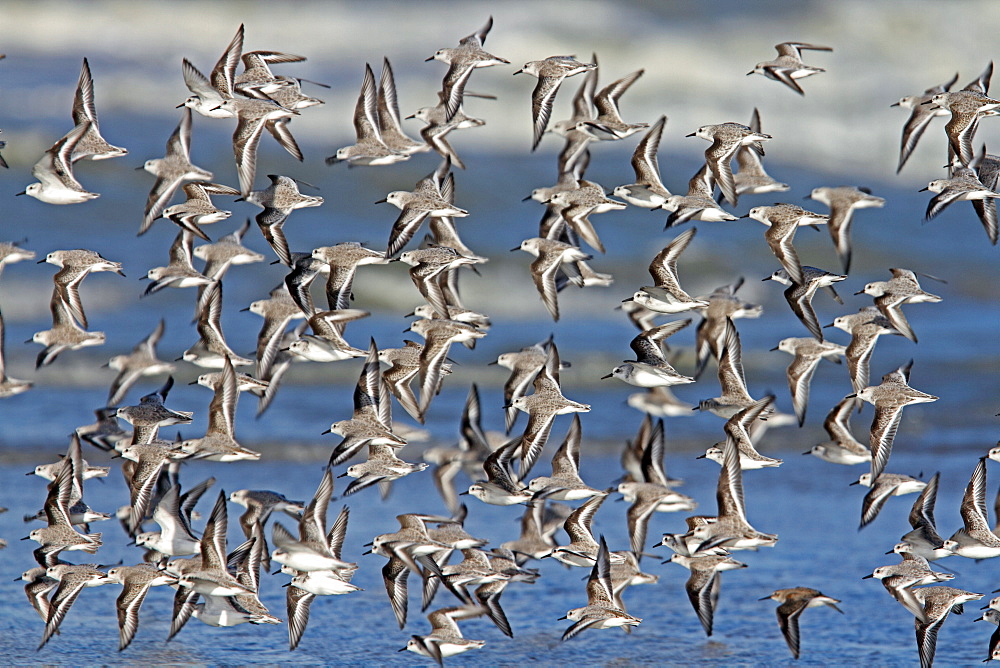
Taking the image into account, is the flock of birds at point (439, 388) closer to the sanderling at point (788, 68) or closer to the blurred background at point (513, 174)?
the sanderling at point (788, 68)

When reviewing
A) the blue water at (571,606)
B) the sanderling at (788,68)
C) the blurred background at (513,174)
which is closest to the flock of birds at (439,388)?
the sanderling at (788,68)

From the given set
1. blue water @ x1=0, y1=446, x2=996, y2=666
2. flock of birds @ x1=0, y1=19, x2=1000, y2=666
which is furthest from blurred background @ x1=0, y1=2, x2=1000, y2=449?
flock of birds @ x1=0, y1=19, x2=1000, y2=666

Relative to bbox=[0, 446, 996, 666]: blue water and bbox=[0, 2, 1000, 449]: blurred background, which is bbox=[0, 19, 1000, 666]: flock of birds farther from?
bbox=[0, 2, 1000, 449]: blurred background

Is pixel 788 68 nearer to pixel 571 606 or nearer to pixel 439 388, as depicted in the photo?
pixel 439 388

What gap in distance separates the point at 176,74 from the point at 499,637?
1440 cm

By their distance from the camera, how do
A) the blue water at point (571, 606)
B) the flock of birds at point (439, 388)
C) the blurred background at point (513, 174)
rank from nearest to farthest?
1. the flock of birds at point (439, 388)
2. the blue water at point (571, 606)
3. the blurred background at point (513, 174)

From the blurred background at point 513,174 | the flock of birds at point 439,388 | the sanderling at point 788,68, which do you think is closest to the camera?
the flock of birds at point 439,388

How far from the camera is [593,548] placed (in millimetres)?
4344

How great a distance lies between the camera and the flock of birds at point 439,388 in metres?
4.05

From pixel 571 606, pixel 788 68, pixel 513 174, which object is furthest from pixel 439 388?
pixel 513 174

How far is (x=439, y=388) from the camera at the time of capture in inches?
192

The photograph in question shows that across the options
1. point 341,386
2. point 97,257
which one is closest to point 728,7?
point 341,386

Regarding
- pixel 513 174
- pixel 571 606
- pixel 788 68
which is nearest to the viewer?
pixel 571 606

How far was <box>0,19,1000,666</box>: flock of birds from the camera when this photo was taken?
13.3 feet
